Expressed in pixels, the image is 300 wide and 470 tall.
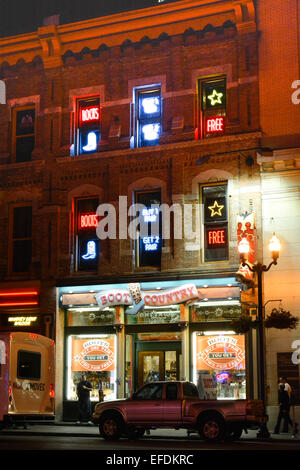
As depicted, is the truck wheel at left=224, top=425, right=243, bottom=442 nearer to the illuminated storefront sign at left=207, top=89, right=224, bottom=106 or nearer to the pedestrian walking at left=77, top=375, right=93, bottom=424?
the pedestrian walking at left=77, top=375, right=93, bottom=424

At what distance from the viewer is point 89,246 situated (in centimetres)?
2698

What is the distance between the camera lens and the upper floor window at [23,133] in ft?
94.4

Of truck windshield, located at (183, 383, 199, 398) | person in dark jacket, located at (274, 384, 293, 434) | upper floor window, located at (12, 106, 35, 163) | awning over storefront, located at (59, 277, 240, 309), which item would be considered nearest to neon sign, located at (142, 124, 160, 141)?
upper floor window, located at (12, 106, 35, 163)

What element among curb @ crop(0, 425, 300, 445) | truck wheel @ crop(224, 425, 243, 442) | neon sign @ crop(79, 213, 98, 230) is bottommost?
curb @ crop(0, 425, 300, 445)

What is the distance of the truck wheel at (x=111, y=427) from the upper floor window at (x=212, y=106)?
1103 centimetres

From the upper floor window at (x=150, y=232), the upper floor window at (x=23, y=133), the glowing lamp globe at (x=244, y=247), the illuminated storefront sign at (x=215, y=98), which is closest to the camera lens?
the glowing lamp globe at (x=244, y=247)

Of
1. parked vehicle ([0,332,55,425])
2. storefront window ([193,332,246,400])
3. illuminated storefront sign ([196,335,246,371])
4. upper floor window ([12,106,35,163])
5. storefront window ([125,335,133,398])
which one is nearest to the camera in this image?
parked vehicle ([0,332,55,425])

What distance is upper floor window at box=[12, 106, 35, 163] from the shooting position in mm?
28766

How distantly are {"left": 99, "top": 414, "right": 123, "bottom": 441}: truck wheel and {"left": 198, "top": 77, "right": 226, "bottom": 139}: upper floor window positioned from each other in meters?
11.0

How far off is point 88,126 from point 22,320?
773 centimetres

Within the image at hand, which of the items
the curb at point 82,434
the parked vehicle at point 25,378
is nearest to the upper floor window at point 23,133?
the parked vehicle at point 25,378

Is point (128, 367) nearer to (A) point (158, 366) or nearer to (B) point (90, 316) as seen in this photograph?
(A) point (158, 366)

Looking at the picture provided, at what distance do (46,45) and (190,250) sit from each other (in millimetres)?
9914

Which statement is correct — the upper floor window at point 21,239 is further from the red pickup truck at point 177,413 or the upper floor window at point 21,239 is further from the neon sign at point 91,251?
the red pickup truck at point 177,413
